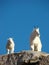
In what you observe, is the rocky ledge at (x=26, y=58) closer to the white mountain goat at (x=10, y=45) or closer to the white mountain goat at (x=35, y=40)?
the white mountain goat at (x=10, y=45)

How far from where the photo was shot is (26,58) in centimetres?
2398

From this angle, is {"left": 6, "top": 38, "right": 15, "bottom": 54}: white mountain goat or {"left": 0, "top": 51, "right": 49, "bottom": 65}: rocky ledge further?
{"left": 6, "top": 38, "right": 15, "bottom": 54}: white mountain goat

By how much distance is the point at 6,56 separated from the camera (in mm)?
26094

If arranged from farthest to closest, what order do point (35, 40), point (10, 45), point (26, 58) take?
point (35, 40) → point (10, 45) → point (26, 58)

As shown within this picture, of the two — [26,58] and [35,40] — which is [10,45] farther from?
[26,58]

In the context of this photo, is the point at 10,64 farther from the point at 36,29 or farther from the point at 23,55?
the point at 36,29

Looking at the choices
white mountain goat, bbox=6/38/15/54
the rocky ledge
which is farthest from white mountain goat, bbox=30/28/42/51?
the rocky ledge

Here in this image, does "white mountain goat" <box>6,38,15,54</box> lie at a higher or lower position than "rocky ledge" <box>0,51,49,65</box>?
higher

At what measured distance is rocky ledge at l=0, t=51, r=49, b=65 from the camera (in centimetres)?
2206

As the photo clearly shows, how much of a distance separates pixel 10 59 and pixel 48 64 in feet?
16.0

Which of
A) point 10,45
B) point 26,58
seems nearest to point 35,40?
point 10,45

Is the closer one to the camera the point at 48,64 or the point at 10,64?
the point at 48,64

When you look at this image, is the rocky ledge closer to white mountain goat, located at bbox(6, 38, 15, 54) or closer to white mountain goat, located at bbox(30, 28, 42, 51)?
white mountain goat, located at bbox(6, 38, 15, 54)

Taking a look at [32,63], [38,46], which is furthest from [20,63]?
[38,46]
